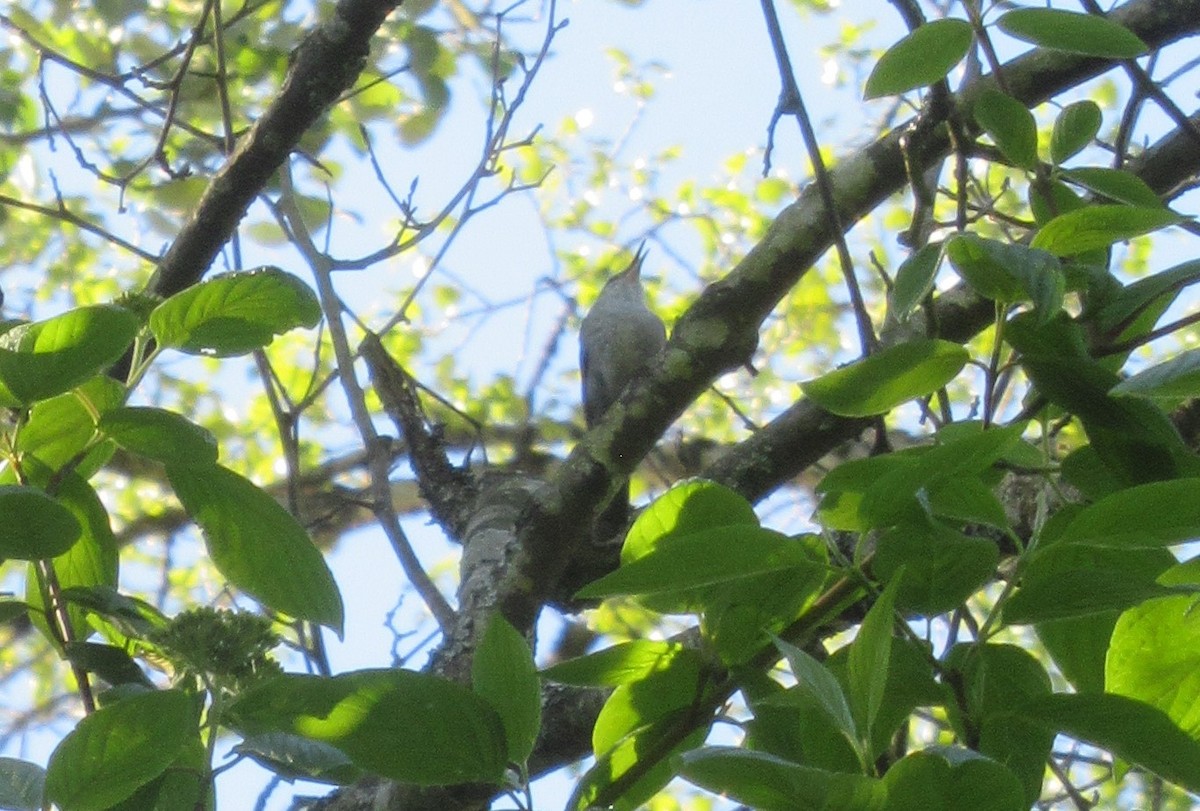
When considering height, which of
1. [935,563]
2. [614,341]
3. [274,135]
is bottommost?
[935,563]

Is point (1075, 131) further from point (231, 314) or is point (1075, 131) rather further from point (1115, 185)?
point (231, 314)

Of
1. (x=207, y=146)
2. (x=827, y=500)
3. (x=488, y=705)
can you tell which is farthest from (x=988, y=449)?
(x=207, y=146)

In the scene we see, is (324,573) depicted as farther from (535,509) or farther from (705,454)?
(705,454)

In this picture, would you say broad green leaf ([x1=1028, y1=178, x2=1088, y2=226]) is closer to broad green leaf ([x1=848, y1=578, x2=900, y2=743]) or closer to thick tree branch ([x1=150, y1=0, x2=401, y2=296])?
broad green leaf ([x1=848, y1=578, x2=900, y2=743])

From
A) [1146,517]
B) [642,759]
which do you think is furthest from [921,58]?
[642,759]

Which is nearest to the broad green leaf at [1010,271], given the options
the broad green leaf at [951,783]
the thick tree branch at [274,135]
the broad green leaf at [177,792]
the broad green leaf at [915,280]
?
the broad green leaf at [915,280]

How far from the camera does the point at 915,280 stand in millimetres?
654

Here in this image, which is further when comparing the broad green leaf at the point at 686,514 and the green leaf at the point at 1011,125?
the green leaf at the point at 1011,125

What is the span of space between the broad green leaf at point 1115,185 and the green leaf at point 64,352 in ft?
A: 1.80

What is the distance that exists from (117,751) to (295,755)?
0.10 m

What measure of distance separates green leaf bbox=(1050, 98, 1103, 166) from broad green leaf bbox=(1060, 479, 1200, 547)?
1.14 feet

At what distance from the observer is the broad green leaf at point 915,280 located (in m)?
0.64

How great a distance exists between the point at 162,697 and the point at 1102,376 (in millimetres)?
473

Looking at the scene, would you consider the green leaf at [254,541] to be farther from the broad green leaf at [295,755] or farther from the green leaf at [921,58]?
the green leaf at [921,58]
